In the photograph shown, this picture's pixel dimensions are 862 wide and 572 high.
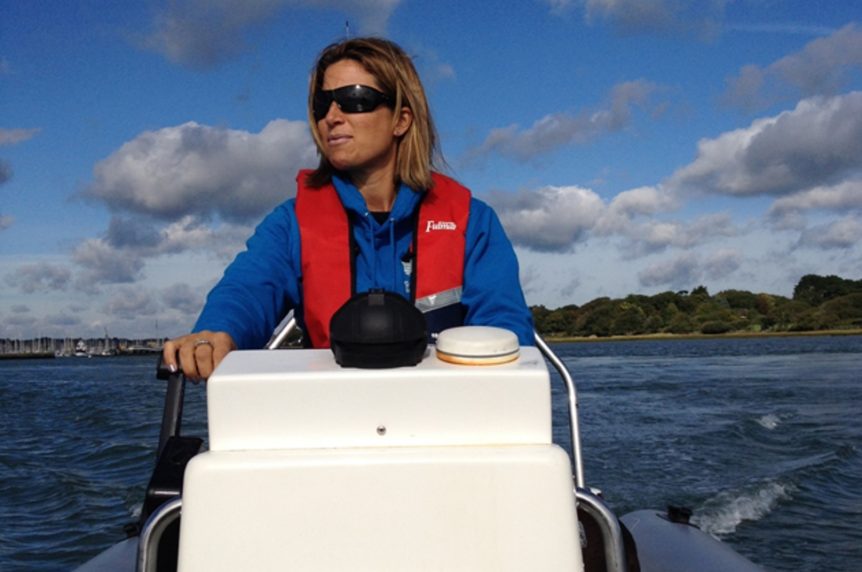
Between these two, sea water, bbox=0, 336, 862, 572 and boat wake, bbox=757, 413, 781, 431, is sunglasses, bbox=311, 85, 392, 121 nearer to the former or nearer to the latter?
sea water, bbox=0, 336, 862, 572

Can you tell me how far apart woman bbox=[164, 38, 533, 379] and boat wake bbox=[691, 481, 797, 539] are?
344 cm

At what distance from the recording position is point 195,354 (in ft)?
4.89

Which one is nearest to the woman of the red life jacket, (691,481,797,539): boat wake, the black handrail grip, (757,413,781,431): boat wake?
the red life jacket

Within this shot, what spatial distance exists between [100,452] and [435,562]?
7238 mm

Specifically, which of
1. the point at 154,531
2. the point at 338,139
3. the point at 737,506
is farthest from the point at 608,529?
the point at 737,506

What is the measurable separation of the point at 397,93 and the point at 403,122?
84 millimetres

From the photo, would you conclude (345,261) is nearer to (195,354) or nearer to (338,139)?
(338,139)

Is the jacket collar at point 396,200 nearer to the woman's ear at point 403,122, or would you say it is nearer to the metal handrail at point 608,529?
the woman's ear at point 403,122

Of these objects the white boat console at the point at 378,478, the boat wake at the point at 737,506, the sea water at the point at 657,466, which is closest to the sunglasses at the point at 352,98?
the white boat console at the point at 378,478

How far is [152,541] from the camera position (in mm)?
1270

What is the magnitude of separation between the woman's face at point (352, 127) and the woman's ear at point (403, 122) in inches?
1.5

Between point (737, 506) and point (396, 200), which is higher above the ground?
point (396, 200)

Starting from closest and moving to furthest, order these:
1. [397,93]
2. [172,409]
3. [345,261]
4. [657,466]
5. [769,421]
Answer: [172,409] < [345,261] < [397,93] < [657,466] < [769,421]

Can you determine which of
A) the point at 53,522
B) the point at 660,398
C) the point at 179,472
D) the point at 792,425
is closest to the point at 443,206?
the point at 179,472
